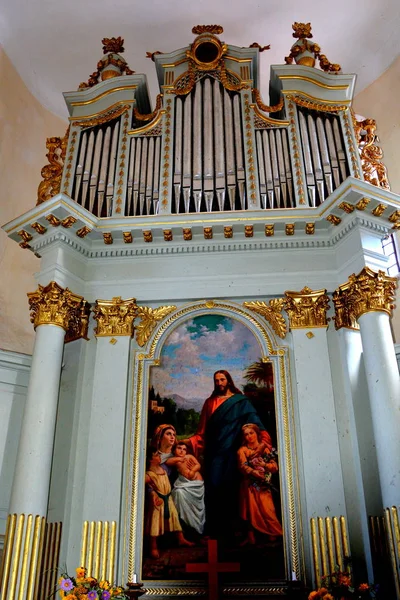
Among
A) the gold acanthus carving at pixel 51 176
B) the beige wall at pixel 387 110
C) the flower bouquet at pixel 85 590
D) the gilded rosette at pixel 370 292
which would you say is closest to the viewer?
the flower bouquet at pixel 85 590

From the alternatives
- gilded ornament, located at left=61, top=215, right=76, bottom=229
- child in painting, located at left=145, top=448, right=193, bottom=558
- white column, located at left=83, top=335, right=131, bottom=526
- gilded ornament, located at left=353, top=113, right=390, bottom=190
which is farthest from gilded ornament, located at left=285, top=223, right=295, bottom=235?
child in painting, located at left=145, top=448, right=193, bottom=558

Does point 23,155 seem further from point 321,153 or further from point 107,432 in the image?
point 107,432

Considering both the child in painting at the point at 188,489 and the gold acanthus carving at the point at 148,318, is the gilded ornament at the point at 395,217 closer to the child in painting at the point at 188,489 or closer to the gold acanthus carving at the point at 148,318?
the gold acanthus carving at the point at 148,318

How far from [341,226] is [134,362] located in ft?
10.9

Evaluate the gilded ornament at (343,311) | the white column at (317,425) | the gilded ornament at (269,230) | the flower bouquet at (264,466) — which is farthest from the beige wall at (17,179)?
the gilded ornament at (343,311)

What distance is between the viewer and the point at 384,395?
7.34 m

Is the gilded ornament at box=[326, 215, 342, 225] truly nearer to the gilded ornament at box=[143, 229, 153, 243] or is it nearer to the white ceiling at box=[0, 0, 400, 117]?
the gilded ornament at box=[143, 229, 153, 243]

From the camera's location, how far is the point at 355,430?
7.73 m

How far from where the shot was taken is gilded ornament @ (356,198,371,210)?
27.7ft

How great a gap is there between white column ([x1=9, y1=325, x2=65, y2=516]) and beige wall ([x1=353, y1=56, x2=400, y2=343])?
6353 millimetres

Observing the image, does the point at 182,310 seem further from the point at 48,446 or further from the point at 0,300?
the point at 0,300

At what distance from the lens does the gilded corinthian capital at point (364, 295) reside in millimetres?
8008

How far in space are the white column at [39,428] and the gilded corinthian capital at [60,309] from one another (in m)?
0.12

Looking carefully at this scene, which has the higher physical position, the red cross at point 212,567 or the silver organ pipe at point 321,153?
the silver organ pipe at point 321,153
